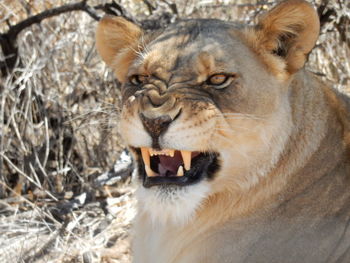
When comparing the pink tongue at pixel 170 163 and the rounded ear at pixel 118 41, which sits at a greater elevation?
the rounded ear at pixel 118 41

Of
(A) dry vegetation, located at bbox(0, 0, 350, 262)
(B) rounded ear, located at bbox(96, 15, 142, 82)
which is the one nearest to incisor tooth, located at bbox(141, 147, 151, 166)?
(B) rounded ear, located at bbox(96, 15, 142, 82)

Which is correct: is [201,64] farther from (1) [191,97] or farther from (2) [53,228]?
(2) [53,228]

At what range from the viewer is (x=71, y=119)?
4.21 m

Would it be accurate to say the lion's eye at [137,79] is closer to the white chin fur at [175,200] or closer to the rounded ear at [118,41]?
the rounded ear at [118,41]

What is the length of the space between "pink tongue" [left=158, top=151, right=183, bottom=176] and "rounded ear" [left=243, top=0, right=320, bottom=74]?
0.54m

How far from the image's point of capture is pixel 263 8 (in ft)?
14.6

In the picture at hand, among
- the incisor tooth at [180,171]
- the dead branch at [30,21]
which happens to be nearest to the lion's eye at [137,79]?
the incisor tooth at [180,171]

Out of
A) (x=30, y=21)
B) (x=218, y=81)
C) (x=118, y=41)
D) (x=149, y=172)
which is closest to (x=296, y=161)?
(x=218, y=81)

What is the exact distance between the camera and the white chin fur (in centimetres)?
229

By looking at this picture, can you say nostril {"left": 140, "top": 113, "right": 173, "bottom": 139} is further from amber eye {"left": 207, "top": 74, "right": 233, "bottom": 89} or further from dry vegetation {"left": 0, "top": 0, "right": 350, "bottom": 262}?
dry vegetation {"left": 0, "top": 0, "right": 350, "bottom": 262}

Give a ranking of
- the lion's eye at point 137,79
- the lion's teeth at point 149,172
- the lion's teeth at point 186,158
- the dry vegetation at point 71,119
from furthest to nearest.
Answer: the dry vegetation at point 71,119, the lion's eye at point 137,79, the lion's teeth at point 149,172, the lion's teeth at point 186,158

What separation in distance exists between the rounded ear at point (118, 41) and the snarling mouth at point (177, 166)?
575mm

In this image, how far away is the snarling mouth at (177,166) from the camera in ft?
7.51

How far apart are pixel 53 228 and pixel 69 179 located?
2.03 feet
